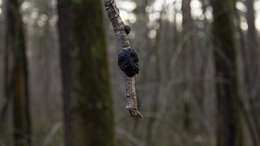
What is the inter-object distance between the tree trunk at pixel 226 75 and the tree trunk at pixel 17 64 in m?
2.76

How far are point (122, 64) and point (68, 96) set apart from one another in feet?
10.1

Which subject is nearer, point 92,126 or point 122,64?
point 122,64

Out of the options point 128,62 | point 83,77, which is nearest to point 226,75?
point 83,77

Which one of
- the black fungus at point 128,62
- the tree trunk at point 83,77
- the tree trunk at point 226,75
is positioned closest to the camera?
the black fungus at point 128,62

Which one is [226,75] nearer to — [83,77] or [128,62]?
[83,77]

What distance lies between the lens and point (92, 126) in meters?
3.67

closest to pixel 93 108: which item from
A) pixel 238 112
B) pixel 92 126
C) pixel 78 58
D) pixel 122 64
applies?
pixel 92 126

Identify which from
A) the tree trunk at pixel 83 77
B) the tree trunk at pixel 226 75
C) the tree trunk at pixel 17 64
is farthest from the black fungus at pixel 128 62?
the tree trunk at pixel 17 64

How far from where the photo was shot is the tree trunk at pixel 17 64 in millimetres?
5335

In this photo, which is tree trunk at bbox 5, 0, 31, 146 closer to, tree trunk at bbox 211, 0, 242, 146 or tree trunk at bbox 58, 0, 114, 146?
tree trunk at bbox 58, 0, 114, 146

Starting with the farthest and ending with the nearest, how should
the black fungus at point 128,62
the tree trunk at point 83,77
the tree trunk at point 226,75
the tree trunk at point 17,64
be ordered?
1. the tree trunk at point 17,64
2. the tree trunk at point 226,75
3. the tree trunk at point 83,77
4. the black fungus at point 128,62

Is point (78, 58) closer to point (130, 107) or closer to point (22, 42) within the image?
point (22, 42)

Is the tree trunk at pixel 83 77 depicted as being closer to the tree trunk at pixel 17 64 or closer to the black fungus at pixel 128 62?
the tree trunk at pixel 17 64

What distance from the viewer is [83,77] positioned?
364cm
